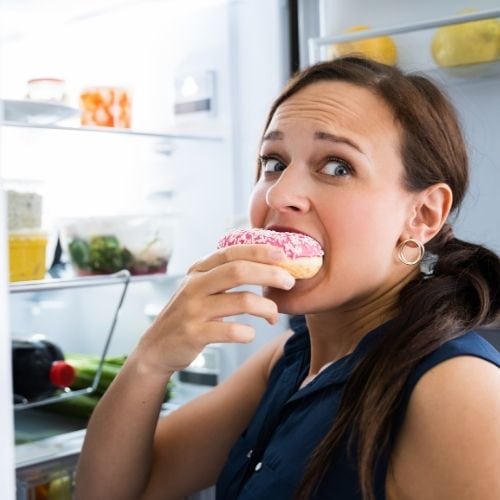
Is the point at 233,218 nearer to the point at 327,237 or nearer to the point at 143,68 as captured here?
the point at 143,68

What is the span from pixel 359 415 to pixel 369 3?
3.02 feet

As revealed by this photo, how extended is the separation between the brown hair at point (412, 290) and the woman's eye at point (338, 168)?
0.09 m

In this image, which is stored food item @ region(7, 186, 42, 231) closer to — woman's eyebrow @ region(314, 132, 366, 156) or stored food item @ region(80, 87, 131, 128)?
stored food item @ region(80, 87, 131, 128)

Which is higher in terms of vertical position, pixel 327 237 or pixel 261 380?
pixel 327 237

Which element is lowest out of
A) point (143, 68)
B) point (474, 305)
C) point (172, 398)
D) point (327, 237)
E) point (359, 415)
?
point (172, 398)

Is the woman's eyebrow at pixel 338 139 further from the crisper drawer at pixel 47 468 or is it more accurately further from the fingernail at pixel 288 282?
the crisper drawer at pixel 47 468

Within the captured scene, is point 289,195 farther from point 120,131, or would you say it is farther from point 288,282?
point 120,131

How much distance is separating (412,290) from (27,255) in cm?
73

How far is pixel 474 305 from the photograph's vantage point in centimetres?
113

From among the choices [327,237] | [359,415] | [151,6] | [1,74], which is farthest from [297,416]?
[1,74]

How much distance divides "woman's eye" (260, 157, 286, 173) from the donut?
13cm

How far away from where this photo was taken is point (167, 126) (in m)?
1.87

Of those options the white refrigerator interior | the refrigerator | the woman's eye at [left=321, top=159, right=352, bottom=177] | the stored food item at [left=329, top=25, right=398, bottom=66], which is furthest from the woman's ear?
the white refrigerator interior

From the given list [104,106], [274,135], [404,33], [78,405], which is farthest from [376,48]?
[78,405]
